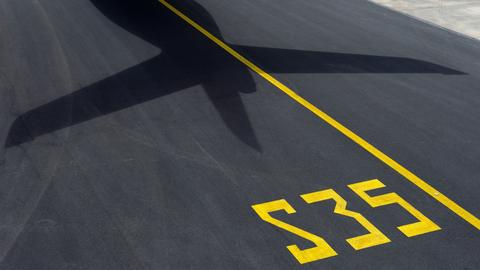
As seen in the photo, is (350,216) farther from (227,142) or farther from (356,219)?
(227,142)

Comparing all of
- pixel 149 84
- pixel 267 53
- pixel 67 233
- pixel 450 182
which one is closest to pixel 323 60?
pixel 267 53

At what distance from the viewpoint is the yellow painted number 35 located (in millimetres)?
8383

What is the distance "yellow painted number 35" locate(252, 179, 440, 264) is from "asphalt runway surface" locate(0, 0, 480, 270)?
3 centimetres

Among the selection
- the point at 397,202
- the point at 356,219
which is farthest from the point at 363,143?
the point at 356,219

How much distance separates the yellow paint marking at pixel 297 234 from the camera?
8258 millimetres

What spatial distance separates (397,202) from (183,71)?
6.59 metres

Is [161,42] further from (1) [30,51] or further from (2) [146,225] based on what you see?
(2) [146,225]

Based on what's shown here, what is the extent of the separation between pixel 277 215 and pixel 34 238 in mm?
3385

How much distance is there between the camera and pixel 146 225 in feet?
29.0

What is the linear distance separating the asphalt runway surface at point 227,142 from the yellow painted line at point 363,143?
6 cm

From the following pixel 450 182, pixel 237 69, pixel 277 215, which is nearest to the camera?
pixel 277 215

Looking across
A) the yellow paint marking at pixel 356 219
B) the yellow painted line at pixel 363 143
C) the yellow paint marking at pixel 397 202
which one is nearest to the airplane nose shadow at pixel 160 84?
the yellow painted line at pixel 363 143

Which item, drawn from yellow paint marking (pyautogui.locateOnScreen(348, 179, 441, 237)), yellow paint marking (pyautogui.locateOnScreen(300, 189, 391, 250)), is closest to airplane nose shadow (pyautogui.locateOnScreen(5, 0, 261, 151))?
yellow paint marking (pyautogui.locateOnScreen(300, 189, 391, 250))

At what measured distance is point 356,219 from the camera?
907 centimetres
